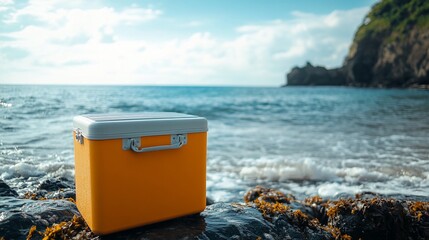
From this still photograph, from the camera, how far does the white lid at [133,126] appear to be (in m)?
1.91

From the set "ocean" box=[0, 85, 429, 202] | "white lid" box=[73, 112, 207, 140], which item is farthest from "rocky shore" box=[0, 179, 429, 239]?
"ocean" box=[0, 85, 429, 202]

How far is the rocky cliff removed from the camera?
44.7 meters

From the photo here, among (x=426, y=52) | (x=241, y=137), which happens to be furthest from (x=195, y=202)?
(x=426, y=52)

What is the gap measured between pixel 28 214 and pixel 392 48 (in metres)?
54.5

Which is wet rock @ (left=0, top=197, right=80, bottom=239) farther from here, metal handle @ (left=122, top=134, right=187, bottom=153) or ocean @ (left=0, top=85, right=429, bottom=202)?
ocean @ (left=0, top=85, right=429, bottom=202)

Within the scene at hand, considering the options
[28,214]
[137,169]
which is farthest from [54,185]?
[137,169]

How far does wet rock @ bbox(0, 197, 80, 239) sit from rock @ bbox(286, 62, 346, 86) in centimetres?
6703

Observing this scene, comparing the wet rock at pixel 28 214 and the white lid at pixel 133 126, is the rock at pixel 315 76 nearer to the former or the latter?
the white lid at pixel 133 126

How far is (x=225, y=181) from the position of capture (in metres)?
5.35

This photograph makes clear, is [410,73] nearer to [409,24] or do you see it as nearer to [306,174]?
[409,24]

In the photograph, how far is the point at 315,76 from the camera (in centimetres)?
7200

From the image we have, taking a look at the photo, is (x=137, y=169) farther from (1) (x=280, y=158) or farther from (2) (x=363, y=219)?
(1) (x=280, y=158)

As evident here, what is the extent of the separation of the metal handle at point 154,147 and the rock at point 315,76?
219ft

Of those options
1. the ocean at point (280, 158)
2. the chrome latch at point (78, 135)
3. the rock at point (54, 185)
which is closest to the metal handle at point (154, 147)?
the chrome latch at point (78, 135)
